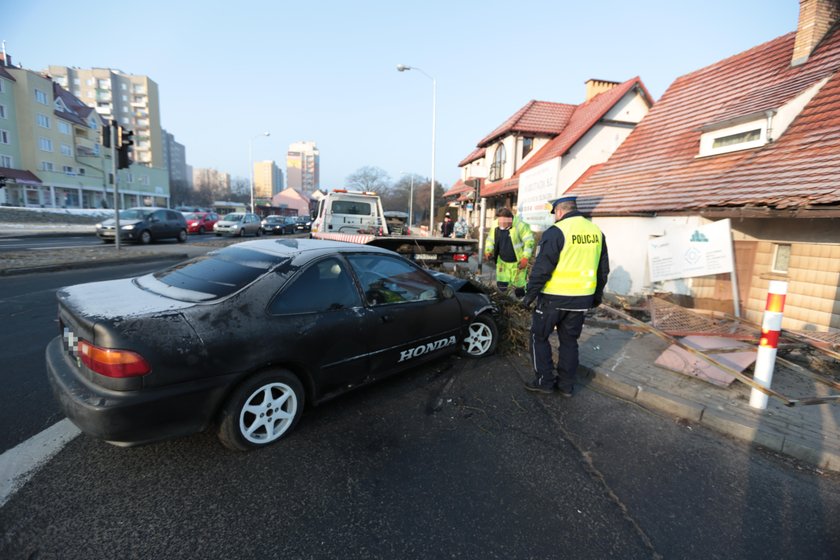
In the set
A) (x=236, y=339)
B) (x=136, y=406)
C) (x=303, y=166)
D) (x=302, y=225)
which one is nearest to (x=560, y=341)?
(x=236, y=339)

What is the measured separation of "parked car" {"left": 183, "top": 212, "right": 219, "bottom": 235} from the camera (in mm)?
26625

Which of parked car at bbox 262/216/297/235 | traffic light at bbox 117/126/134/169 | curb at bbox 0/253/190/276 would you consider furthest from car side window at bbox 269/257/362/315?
parked car at bbox 262/216/297/235

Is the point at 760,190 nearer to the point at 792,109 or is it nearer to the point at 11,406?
the point at 792,109

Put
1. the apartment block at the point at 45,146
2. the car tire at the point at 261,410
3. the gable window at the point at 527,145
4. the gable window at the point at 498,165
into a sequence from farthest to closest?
the apartment block at the point at 45,146 < the gable window at the point at 498,165 < the gable window at the point at 527,145 < the car tire at the point at 261,410

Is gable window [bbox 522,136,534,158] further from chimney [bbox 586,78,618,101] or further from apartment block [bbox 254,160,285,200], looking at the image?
apartment block [bbox 254,160,285,200]

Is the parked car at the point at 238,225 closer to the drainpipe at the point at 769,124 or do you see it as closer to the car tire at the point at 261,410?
the car tire at the point at 261,410

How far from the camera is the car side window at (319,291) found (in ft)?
9.77

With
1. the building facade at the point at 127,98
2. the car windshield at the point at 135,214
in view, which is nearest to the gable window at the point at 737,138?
the car windshield at the point at 135,214

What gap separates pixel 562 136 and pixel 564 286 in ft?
53.2

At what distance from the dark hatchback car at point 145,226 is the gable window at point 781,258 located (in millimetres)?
19497

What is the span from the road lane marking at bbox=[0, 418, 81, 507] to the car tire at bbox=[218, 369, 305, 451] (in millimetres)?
1067

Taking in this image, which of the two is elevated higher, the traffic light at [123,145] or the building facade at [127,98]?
the building facade at [127,98]

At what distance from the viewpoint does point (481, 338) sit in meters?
4.89

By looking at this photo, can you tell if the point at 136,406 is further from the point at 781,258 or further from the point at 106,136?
the point at 106,136
